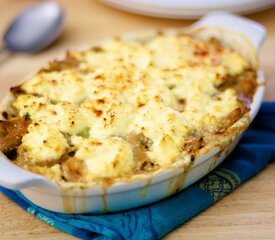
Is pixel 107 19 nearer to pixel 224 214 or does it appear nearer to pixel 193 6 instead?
pixel 193 6

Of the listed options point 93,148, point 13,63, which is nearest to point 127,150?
point 93,148

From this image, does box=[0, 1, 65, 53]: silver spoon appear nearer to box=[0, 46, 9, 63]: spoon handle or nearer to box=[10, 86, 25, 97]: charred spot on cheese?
box=[0, 46, 9, 63]: spoon handle

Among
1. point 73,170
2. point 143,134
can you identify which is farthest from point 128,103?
point 73,170

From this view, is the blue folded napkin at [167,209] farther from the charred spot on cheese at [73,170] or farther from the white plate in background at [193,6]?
the white plate in background at [193,6]

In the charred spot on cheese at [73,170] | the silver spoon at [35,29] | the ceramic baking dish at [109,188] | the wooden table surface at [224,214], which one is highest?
the silver spoon at [35,29]

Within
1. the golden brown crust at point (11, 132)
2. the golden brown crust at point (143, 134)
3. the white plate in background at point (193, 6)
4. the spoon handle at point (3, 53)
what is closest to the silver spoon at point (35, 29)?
the spoon handle at point (3, 53)

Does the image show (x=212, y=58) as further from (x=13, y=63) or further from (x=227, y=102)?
(x=13, y=63)

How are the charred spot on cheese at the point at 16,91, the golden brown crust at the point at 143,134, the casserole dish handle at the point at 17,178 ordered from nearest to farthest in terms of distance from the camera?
the casserole dish handle at the point at 17,178
the golden brown crust at the point at 143,134
the charred spot on cheese at the point at 16,91
